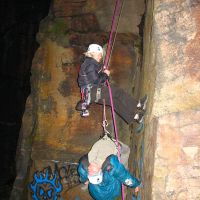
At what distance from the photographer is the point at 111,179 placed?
3.89 metres

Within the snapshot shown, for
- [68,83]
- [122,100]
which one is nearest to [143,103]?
[122,100]

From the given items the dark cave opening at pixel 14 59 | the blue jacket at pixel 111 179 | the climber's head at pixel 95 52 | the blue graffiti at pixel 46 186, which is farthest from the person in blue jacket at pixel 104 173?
the dark cave opening at pixel 14 59

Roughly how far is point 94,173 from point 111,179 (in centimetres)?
26

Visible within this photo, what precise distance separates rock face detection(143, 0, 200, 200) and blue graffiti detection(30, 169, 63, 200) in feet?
11.0

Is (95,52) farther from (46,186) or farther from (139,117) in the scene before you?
(46,186)

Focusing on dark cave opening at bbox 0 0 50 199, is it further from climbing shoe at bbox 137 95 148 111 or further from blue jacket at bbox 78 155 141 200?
blue jacket at bbox 78 155 141 200

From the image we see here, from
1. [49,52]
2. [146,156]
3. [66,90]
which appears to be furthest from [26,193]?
[146,156]

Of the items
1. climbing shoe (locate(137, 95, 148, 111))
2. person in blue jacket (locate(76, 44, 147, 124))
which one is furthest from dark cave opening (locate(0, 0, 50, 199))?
climbing shoe (locate(137, 95, 148, 111))

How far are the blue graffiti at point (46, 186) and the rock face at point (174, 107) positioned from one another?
3351 millimetres

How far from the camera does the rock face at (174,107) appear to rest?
317cm

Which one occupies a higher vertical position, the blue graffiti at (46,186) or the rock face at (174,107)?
the rock face at (174,107)

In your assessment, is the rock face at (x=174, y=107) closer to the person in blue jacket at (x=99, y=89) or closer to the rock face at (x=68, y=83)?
the person in blue jacket at (x=99, y=89)

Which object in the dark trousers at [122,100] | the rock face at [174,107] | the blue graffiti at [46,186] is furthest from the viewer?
the blue graffiti at [46,186]

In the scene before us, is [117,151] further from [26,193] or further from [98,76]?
[26,193]
